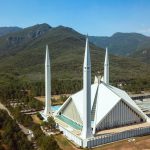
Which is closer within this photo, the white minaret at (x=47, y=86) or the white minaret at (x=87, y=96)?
the white minaret at (x=87, y=96)

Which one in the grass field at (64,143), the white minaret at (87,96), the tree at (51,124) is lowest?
the grass field at (64,143)

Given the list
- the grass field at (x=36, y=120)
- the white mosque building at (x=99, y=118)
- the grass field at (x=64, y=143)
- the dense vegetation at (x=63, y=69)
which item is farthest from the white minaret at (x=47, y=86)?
the dense vegetation at (x=63, y=69)

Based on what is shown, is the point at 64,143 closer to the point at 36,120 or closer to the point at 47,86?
the point at 36,120

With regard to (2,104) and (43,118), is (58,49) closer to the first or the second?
(2,104)

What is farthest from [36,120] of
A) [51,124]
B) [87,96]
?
[87,96]

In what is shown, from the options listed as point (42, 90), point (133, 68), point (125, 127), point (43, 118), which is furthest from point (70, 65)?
point (125, 127)

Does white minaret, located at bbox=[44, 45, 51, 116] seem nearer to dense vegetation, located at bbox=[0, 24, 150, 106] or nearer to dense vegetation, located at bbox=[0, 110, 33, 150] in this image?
dense vegetation, located at bbox=[0, 110, 33, 150]

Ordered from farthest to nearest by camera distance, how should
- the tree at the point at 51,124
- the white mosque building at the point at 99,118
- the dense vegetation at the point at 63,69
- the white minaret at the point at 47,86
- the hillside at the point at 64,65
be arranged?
the hillside at the point at 64,65
the dense vegetation at the point at 63,69
the white minaret at the point at 47,86
the tree at the point at 51,124
the white mosque building at the point at 99,118

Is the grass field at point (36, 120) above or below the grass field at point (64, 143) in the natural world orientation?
above

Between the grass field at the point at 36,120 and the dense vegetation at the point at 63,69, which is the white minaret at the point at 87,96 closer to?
the grass field at the point at 36,120
